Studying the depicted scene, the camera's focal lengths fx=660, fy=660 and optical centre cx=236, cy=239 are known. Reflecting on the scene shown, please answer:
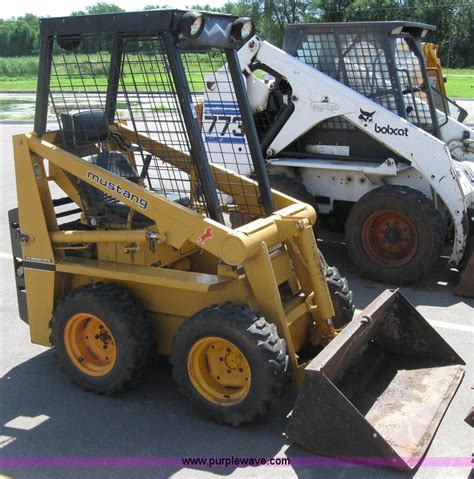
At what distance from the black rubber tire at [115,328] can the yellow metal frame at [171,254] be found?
12 cm

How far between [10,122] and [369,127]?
55.1ft

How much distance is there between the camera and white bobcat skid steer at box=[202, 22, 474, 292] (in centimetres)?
647

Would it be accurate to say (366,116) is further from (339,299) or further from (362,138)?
(339,299)

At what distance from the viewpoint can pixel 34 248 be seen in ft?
14.8

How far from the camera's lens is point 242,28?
13.7 ft

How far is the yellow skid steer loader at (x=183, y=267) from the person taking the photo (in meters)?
3.75

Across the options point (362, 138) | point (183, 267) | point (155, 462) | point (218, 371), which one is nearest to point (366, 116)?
point (362, 138)

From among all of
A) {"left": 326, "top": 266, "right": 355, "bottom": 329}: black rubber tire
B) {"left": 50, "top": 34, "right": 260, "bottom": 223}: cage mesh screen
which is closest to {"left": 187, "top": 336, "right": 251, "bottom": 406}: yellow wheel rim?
{"left": 50, "top": 34, "right": 260, "bottom": 223}: cage mesh screen

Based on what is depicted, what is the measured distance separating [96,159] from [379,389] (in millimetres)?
2449

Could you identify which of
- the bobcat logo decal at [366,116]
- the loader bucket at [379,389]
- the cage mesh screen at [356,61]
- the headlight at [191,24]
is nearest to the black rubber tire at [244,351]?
the loader bucket at [379,389]

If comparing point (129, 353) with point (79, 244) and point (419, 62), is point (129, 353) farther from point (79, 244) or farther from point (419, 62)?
point (419, 62)

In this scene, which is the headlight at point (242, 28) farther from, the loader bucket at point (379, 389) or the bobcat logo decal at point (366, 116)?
the bobcat logo decal at point (366, 116)

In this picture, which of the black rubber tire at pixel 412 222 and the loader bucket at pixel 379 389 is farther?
the black rubber tire at pixel 412 222

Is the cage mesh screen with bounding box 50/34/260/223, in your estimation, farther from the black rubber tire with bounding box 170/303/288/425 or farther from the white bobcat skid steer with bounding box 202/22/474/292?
the white bobcat skid steer with bounding box 202/22/474/292
